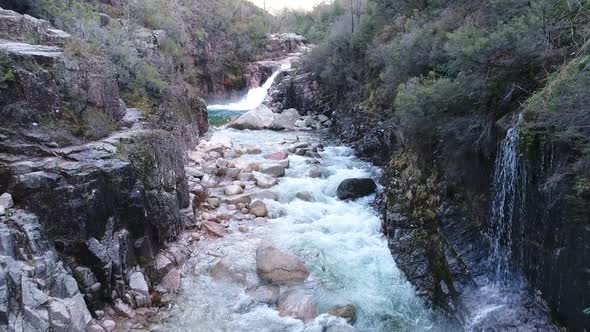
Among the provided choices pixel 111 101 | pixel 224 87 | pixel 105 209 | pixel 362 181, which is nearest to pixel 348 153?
pixel 362 181

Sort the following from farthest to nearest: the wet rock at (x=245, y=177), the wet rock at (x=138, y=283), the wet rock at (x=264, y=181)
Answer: the wet rock at (x=245, y=177), the wet rock at (x=264, y=181), the wet rock at (x=138, y=283)

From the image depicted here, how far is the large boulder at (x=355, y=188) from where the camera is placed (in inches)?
389

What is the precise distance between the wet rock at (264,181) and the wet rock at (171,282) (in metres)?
4.25

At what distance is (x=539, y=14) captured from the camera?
5.71 m

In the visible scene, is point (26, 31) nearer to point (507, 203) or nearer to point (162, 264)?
point (162, 264)

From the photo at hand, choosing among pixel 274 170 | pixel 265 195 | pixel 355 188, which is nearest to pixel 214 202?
pixel 265 195

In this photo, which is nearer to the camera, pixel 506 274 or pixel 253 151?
pixel 506 274

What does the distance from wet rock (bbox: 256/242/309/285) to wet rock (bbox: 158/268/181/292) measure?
1.36 meters

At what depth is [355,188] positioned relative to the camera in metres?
9.89

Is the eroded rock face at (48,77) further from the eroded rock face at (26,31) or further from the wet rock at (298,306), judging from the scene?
the wet rock at (298,306)

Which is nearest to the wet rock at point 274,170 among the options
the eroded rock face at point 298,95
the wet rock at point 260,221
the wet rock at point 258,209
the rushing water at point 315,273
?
the rushing water at point 315,273

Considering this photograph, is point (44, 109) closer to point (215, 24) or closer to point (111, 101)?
point (111, 101)

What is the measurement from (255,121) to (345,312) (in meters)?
13.7

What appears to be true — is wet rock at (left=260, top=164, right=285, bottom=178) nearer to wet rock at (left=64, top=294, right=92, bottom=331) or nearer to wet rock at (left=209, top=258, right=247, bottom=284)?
wet rock at (left=209, top=258, right=247, bottom=284)
